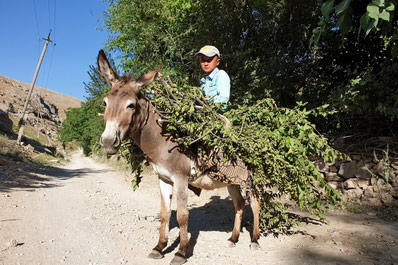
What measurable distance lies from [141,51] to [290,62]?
26.3 feet

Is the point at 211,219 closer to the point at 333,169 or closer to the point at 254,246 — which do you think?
the point at 254,246

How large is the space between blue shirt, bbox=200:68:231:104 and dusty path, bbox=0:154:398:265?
232 cm

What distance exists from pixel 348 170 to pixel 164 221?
5.49 m

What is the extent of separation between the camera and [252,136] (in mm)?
3482

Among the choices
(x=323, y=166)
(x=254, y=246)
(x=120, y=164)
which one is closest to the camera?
(x=254, y=246)

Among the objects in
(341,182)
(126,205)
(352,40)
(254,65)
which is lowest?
(126,205)

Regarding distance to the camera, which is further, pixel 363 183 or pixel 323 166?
pixel 323 166

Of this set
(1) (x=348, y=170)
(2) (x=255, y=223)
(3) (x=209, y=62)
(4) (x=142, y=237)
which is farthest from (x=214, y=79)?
(1) (x=348, y=170)

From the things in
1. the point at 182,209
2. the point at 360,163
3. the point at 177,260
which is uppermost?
the point at 360,163

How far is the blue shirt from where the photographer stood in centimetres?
377

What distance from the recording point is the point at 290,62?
8453 millimetres

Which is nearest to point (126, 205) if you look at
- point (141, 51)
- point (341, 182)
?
point (341, 182)

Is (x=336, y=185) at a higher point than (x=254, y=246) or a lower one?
higher

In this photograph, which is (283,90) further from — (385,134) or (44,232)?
(44,232)
